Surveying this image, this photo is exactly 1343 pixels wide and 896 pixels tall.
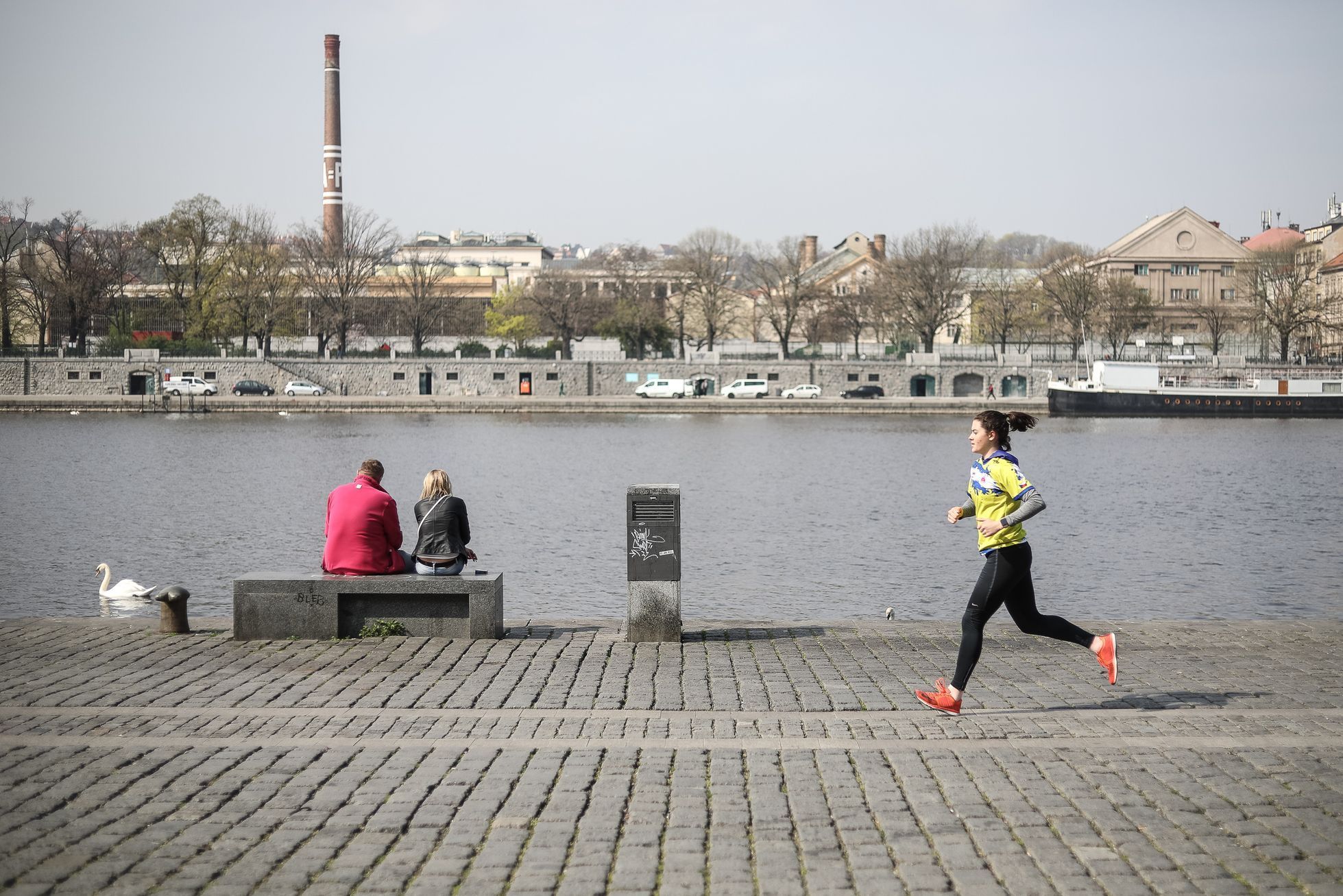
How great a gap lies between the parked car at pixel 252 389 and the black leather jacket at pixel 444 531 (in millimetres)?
85205

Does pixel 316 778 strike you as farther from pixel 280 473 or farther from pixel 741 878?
pixel 280 473

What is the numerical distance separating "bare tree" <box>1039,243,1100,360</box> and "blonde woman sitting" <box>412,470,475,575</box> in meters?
97.4

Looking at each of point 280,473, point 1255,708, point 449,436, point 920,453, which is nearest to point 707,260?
point 449,436

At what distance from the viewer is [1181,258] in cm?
11956

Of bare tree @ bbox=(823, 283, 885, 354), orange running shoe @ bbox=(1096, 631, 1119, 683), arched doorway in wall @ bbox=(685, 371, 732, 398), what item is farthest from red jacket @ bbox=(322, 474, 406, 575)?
bare tree @ bbox=(823, 283, 885, 354)

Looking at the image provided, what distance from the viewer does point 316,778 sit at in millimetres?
7184

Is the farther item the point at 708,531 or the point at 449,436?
the point at 449,436

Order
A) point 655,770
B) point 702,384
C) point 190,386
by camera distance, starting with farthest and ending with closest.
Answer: point 702,384 < point 190,386 < point 655,770

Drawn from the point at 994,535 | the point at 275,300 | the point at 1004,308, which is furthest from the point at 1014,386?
the point at 994,535

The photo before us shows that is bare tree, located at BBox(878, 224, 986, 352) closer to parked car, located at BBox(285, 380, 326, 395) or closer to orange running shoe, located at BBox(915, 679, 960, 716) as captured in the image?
parked car, located at BBox(285, 380, 326, 395)

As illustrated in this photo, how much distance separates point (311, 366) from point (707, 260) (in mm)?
36186

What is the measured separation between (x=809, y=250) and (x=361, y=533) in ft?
476

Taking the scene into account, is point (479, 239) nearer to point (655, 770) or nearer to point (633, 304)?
point (633, 304)

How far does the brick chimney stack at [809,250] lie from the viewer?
493 feet
